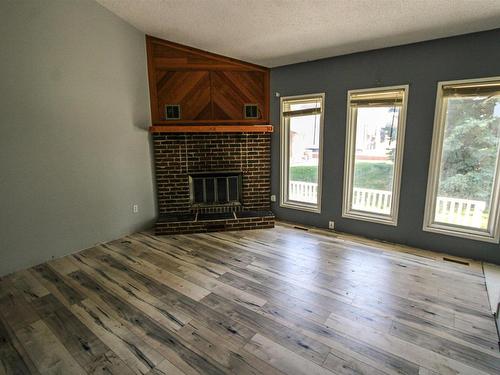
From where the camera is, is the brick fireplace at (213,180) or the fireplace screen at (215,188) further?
the fireplace screen at (215,188)

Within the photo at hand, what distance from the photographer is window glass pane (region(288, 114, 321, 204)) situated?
3.91 meters

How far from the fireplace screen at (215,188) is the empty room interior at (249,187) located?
34 millimetres

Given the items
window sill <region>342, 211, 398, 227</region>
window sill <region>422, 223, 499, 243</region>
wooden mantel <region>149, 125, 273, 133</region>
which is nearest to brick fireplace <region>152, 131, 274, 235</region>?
wooden mantel <region>149, 125, 273, 133</region>

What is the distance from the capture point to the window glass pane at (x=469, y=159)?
108 inches

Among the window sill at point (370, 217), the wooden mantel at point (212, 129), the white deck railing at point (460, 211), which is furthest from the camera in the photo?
the wooden mantel at point (212, 129)

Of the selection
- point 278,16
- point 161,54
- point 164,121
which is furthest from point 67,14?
point 278,16

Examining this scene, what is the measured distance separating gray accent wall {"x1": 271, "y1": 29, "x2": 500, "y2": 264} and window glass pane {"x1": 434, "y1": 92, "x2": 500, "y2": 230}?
0.20 metres

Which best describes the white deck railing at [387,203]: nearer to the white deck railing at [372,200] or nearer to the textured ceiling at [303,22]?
the white deck railing at [372,200]

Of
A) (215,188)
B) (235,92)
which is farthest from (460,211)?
(235,92)

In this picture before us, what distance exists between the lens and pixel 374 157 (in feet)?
11.3

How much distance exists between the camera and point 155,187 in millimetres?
4051

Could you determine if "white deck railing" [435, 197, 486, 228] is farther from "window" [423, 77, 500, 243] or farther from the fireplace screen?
the fireplace screen

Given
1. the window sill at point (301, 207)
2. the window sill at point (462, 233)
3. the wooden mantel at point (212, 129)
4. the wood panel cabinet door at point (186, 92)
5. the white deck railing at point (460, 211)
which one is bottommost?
the window sill at point (462, 233)

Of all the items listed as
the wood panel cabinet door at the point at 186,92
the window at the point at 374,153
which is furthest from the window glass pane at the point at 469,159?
the wood panel cabinet door at the point at 186,92
